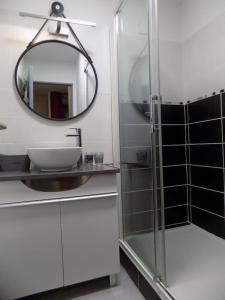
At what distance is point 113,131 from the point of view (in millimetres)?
1851

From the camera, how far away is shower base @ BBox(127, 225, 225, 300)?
115 cm

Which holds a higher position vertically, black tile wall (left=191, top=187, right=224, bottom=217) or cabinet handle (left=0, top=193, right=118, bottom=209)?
cabinet handle (left=0, top=193, right=118, bottom=209)

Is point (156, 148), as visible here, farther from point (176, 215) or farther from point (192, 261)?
point (176, 215)

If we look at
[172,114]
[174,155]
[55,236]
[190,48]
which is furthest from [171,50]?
[55,236]

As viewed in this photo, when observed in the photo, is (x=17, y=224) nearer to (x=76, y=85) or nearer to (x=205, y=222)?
(x=76, y=85)

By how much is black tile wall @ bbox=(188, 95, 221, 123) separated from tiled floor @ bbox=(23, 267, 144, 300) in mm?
1458

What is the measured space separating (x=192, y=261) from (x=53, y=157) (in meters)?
1.20

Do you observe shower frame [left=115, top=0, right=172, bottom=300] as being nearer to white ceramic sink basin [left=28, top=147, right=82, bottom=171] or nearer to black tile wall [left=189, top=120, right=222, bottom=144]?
white ceramic sink basin [left=28, top=147, right=82, bottom=171]

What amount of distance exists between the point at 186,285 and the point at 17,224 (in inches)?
40.5

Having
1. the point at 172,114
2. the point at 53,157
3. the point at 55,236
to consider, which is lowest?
the point at 55,236

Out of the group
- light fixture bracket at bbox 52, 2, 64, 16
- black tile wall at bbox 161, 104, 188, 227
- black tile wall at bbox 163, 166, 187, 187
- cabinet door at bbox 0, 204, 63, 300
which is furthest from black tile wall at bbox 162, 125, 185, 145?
light fixture bracket at bbox 52, 2, 64, 16

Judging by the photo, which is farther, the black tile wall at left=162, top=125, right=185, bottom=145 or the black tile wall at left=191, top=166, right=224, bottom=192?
the black tile wall at left=162, top=125, right=185, bottom=145

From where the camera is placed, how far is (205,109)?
184cm

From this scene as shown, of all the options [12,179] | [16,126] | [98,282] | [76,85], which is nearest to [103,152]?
[76,85]
